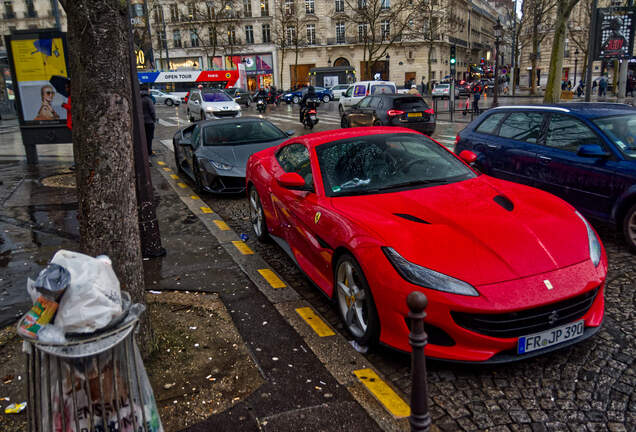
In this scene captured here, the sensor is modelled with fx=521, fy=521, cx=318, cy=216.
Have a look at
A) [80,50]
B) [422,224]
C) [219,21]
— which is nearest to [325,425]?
[422,224]

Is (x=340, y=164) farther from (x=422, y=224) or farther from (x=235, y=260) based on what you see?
(x=235, y=260)

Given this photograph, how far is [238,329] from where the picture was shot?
4082mm

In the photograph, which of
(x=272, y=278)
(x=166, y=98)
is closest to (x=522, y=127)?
(x=272, y=278)

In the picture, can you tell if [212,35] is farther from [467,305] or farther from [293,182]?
[467,305]

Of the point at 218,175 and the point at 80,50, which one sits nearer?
the point at 80,50

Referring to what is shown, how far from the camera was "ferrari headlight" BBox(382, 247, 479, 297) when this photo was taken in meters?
3.14

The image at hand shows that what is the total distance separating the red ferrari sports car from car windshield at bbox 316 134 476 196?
0.04 feet

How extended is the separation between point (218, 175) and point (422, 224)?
5.62 m

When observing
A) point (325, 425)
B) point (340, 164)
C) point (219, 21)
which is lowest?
point (325, 425)

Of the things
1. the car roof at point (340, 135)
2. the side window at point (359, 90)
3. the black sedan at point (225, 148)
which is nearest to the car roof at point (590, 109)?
the car roof at point (340, 135)

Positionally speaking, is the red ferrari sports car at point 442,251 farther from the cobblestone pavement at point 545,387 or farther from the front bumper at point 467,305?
the cobblestone pavement at point 545,387

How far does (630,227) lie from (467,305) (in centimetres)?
343

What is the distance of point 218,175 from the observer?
343 inches

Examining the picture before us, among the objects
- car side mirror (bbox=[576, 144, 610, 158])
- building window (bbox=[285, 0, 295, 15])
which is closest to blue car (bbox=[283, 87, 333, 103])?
building window (bbox=[285, 0, 295, 15])
